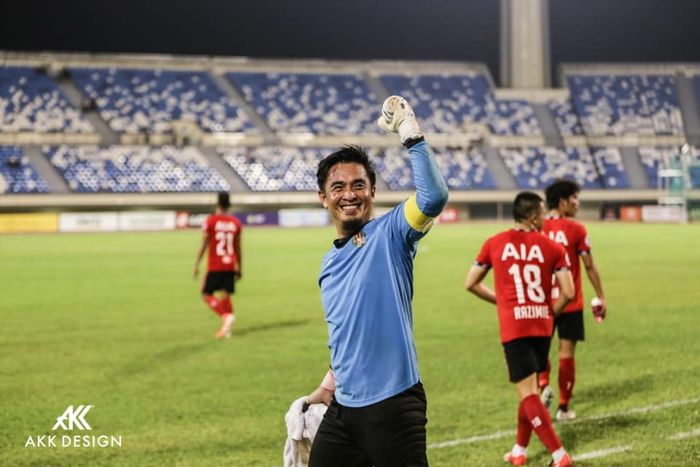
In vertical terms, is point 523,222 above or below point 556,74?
below

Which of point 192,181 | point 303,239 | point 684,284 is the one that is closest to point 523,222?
point 684,284

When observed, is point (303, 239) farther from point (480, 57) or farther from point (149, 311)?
point (480, 57)

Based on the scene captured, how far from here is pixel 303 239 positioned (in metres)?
40.1

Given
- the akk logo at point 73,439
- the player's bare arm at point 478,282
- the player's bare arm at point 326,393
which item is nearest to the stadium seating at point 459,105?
the akk logo at point 73,439

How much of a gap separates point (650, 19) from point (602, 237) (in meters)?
55.6

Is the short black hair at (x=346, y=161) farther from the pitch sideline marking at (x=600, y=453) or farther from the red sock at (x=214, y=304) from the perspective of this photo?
the red sock at (x=214, y=304)

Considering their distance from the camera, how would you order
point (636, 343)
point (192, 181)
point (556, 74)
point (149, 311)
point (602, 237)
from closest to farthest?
point (636, 343)
point (149, 311)
point (602, 237)
point (192, 181)
point (556, 74)

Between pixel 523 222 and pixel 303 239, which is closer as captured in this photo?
pixel 523 222

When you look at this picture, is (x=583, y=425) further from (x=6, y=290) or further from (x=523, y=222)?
(x=6, y=290)

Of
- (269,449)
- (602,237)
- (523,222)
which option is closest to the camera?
(523,222)

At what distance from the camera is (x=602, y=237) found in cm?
3900

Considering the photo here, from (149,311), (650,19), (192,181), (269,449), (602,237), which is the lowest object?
(269,449)

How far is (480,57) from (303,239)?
173 feet

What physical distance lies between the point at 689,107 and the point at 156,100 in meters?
48.5
